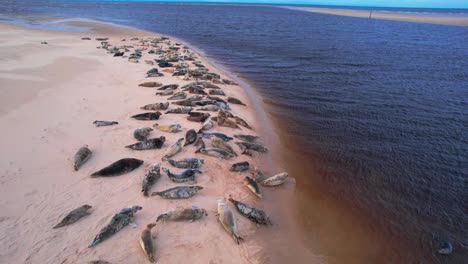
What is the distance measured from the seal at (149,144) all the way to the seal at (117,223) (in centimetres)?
262

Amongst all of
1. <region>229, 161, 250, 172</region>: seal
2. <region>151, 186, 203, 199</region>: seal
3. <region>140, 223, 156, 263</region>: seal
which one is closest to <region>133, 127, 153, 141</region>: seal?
<region>151, 186, 203, 199</region>: seal

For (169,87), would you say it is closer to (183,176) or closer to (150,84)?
(150,84)

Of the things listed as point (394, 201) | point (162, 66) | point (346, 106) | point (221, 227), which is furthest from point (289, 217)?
point (162, 66)

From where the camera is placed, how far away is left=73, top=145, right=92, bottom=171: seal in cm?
715

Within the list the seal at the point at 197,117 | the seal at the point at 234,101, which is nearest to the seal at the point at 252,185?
the seal at the point at 197,117

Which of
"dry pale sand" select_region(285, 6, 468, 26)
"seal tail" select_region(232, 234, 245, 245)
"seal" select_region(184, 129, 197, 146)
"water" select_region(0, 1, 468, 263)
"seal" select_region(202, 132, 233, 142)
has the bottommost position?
"seal tail" select_region(232, 234, 245, 245)

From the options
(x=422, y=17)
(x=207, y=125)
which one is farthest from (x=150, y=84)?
(x=422, y=17)

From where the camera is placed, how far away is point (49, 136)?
8258 millimetres

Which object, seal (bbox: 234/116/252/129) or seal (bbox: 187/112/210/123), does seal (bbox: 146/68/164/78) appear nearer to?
seal (bbox: 187/112/210/123)

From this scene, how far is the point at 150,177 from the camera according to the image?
6.91 metres

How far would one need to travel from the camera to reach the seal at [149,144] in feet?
27.2

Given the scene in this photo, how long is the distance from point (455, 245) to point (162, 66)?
16.5m

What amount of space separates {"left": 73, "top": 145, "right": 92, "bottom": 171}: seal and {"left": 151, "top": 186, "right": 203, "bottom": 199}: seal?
225 centimetres

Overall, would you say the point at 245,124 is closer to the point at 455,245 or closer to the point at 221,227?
the point at 221,227
